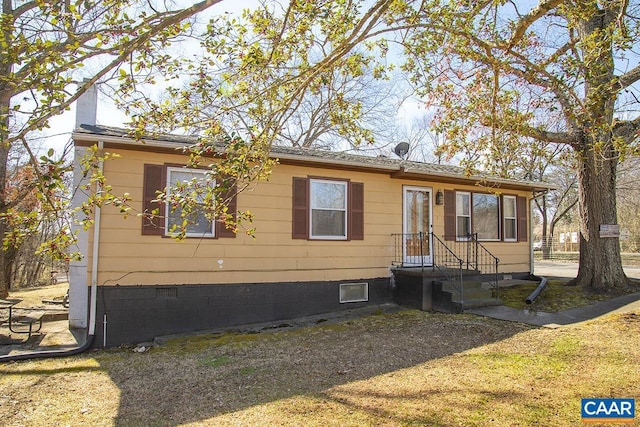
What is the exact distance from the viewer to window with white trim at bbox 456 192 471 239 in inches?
425

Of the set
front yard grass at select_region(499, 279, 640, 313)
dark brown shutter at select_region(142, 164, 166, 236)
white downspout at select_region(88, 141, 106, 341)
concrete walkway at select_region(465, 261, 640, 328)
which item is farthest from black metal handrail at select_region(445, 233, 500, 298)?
white downspout at select_region(88, 141, 106, 341)

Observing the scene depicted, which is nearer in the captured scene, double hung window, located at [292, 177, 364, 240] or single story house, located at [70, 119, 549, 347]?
single story house, located at [70, 119, 549, 347]

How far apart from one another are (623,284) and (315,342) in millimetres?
7474

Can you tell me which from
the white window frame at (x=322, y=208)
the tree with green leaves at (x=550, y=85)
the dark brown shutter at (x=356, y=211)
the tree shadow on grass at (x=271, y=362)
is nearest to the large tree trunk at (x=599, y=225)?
the tree with green leaves at (x=550, y=85)

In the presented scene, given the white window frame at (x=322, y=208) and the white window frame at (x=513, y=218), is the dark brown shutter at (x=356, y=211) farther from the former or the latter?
the white window frame at (x=513, y=218)

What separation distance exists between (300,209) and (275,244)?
0.90 metres

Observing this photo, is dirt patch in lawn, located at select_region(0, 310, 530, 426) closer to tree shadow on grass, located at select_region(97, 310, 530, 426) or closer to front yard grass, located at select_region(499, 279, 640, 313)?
tree shadow on grass, located at select_region(97, 310, 530, 426)

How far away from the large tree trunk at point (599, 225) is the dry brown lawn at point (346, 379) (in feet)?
8.82

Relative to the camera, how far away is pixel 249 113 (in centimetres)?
599

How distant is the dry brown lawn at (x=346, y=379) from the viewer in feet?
12.7

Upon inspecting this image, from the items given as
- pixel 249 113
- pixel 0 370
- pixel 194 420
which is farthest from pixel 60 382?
pixel 249 113

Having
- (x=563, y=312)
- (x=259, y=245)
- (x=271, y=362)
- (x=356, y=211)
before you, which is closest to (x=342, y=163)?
(x=356, y=211)

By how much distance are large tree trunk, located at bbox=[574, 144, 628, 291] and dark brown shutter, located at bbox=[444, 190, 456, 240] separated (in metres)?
2.87

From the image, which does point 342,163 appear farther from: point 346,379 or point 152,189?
point 346,379
